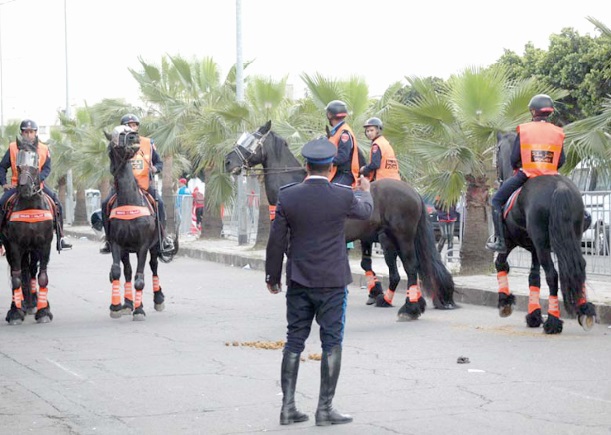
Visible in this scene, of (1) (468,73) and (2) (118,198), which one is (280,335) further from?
(1) (468,73)

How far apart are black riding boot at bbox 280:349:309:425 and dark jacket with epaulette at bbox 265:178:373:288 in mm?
504

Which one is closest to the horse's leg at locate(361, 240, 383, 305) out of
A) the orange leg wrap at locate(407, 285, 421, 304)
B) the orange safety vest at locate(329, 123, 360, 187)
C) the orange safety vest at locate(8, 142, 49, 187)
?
the orange safety vest at locate(329, 123, 360, 187)

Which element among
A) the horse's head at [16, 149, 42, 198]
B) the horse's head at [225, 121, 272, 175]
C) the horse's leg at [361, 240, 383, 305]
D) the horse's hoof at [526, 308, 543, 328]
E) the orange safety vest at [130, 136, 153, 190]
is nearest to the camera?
the horse's hoof at [526, 308, 543, 328]

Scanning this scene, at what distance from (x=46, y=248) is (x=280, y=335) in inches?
137

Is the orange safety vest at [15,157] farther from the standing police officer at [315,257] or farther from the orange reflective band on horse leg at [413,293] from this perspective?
the standing police officer at [315,257]

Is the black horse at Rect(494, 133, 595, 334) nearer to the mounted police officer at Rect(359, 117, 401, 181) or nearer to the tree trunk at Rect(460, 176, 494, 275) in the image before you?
the mounted police officer at Rect(359, 117, 401, 181)

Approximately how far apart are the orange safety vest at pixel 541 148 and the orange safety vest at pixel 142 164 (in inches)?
193

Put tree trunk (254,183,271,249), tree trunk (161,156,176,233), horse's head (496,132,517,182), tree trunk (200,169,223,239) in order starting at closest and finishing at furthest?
1. horse's head (496,132,517,182)
2. tree trunk (254,183,271,249)
3. tree trunk (200,169,223,239)
4. tree trunk (161,156,176,233)

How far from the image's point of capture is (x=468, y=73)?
17.6 metres

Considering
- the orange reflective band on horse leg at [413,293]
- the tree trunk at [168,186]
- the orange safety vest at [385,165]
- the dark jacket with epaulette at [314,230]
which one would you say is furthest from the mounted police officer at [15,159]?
the tree trunk at [168,186]

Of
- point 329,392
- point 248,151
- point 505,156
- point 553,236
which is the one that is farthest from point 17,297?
point 329,392

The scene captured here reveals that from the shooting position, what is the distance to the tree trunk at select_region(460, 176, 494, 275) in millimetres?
18444

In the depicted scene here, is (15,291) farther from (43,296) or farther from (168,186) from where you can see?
(168,186)

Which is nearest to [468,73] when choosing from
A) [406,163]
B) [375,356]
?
[406,163]
